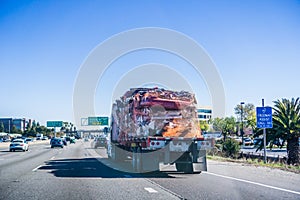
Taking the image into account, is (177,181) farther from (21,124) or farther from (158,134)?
(21,124)

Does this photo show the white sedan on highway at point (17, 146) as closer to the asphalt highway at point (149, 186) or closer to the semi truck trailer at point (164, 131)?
the semi truck trailer at point (164, 131)

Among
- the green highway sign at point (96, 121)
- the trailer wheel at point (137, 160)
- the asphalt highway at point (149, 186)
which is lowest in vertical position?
the asphalt highway at point (149, 186)

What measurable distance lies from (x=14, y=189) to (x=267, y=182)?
8.36 m

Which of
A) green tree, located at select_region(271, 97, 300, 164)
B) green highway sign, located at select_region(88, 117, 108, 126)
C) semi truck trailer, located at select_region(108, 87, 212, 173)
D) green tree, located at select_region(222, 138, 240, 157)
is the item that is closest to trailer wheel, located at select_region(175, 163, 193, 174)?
semi truck trailer, located at select_region(108, 87, 212, 173)

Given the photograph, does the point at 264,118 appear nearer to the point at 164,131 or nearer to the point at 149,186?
the point at 164,131

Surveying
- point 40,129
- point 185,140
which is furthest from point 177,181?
point 40,129

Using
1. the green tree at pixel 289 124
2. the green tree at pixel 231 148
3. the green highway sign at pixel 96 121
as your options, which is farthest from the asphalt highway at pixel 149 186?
the green highway sign at pixel 96 121

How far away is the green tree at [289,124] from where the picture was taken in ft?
79.3

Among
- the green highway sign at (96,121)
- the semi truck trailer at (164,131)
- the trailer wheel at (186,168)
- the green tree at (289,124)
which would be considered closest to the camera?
the semi truck trailer at (164,131)

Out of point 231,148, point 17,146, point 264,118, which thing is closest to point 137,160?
point 264,118

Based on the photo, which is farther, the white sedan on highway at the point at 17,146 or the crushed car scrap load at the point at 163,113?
the white sedan on highway at the point at 17,146

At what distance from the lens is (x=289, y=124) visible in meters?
24.7

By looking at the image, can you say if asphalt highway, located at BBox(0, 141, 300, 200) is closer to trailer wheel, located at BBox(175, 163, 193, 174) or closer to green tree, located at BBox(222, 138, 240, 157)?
trailer wheel, located at BBox(175, 163, 193, 174)

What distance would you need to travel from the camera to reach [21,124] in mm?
189250
